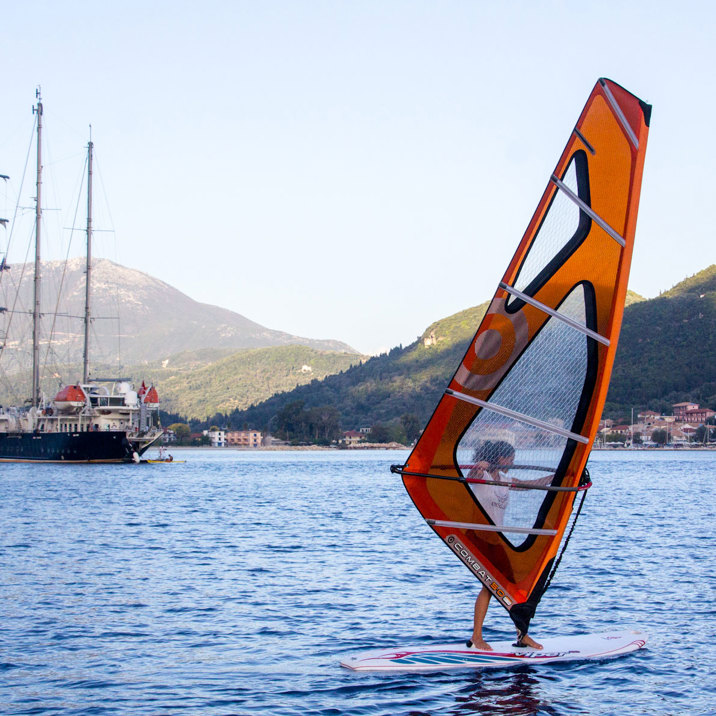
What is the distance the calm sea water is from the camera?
11.8 m

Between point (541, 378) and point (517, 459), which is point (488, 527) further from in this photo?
point (541, 378)

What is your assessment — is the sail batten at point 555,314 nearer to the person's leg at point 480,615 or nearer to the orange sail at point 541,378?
the orange sail at point 541,378

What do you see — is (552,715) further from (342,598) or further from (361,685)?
(342,598)

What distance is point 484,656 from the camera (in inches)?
498

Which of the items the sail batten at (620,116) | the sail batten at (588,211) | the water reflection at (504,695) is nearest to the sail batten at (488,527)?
the water reflection at (504,695)

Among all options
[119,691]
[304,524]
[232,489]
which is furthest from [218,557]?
[232,489]

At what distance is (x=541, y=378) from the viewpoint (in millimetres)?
11516

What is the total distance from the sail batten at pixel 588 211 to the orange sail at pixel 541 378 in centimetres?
2

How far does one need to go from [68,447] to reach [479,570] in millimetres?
80746

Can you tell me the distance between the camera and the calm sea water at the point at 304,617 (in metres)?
11.8

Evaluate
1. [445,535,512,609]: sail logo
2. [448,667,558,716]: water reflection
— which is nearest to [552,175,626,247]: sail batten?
[445,535,512,609]: sail logo

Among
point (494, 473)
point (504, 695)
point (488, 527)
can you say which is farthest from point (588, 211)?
point (504, 695)

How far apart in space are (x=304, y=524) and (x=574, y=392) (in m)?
26.0

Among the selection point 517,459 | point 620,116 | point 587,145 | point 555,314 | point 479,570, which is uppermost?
point 620,116
